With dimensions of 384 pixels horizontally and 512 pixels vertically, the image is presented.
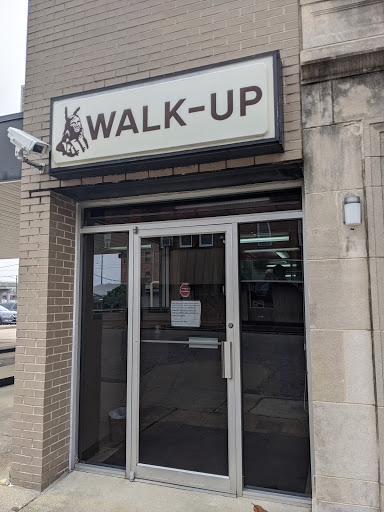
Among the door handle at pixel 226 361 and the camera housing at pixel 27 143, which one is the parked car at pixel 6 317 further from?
the door handle at pixel 226 361

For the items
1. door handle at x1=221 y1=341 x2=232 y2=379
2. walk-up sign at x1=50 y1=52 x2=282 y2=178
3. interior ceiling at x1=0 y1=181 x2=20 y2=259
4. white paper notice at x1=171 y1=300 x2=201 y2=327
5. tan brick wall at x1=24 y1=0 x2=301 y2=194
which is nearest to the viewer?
walk-up sign at x1=50 y1=52 x2=282 y2=178

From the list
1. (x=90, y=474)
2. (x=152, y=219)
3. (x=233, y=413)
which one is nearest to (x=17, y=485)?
(x=90, y=474)

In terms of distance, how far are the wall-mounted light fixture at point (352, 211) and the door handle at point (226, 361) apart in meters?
1.46

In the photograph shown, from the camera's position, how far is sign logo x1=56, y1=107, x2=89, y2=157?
138 inches

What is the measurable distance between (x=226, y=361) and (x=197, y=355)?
0.31 meters

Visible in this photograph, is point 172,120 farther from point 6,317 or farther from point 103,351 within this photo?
point 6,317

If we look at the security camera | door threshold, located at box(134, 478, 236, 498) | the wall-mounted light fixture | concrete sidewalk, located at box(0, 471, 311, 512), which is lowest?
concrete sidewalk, located at box(0, 471, 311, 512)

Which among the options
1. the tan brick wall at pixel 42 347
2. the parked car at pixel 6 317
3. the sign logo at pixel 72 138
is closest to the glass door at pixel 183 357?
the tan brick wall at pixel 42 347

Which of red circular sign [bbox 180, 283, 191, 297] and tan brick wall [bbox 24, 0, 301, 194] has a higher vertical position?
tan brick wall [bbox 24, 0, 301, 194]

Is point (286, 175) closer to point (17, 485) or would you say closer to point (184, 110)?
point (184, 110)

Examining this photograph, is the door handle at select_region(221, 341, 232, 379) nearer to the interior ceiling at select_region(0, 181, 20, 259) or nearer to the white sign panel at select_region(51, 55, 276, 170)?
the white sign panel at select_region(51, 55, 276, 170)

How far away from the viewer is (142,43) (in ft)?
11.7

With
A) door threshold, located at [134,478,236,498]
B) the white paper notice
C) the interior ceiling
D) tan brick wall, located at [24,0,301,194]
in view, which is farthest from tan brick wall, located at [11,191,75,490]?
the interior ceiling

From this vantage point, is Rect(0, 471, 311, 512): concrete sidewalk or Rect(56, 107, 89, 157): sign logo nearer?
Rect(0, 471, 311, 512): concrete sidewalk
